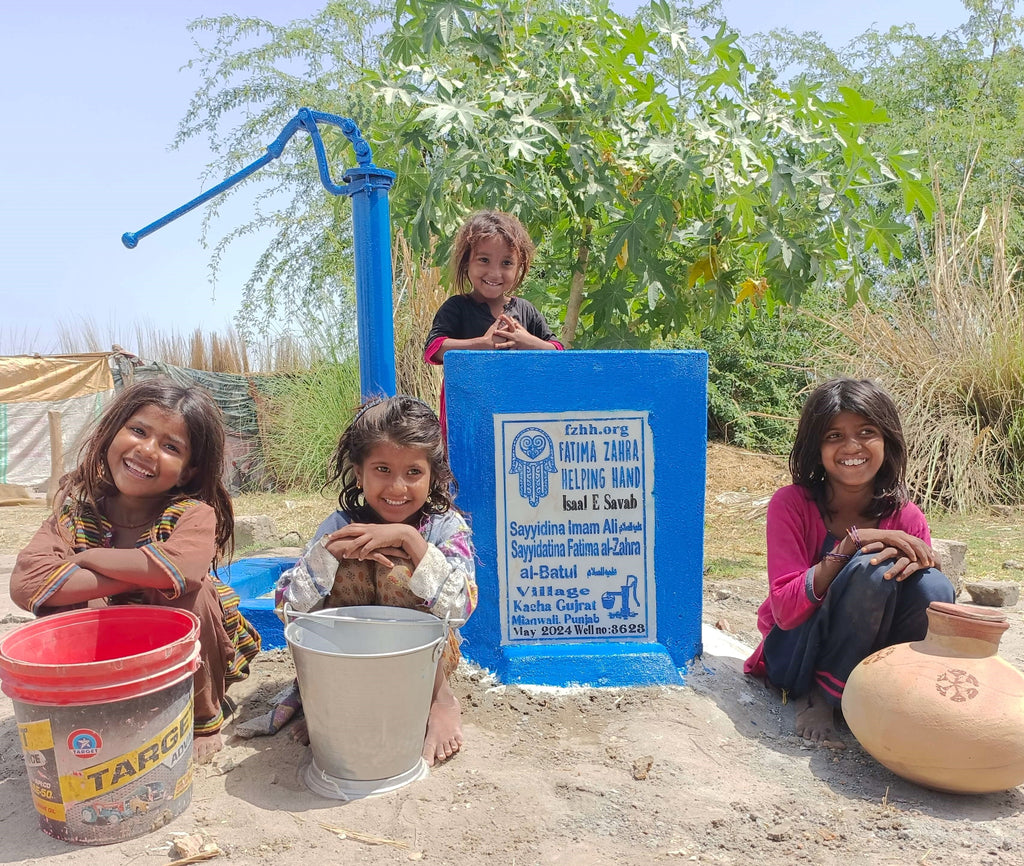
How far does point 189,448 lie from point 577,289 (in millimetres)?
2110

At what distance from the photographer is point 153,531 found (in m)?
2.28

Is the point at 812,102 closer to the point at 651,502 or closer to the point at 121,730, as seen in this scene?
the point at 651,502

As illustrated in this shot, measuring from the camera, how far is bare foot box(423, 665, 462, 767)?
A: 2.21m

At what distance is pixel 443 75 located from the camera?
337 cm

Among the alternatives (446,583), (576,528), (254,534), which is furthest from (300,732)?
(254,534)

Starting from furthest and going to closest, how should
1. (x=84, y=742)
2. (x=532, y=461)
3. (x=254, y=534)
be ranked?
(x=254, y=534) < (x=532, y=461) < (x=84, y=742)

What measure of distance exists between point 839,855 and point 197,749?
1631 mm

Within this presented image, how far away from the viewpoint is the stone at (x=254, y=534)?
216 inches

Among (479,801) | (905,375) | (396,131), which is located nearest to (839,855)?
(479,801)

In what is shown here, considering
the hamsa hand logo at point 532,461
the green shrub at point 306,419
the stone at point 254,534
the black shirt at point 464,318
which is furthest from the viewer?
the green shrub at point 306,419

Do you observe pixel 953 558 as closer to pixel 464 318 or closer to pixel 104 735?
pixel 464 318

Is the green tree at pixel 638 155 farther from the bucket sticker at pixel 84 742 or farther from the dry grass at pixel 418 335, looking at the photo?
the dry grass at pixel 418 335

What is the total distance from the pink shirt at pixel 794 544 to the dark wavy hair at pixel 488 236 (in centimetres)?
141

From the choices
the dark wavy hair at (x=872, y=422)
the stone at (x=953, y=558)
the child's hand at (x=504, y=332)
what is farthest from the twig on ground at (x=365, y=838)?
the stone at (x=953, y=558)
